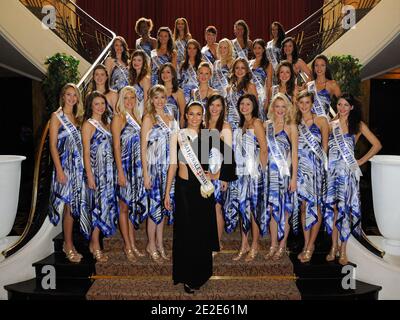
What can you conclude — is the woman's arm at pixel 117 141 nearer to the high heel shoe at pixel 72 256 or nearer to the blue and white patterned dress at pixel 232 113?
the high heel shoe at pixel 72 256

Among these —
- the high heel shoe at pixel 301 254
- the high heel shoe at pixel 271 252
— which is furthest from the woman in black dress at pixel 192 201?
the high heel shoe at pixel 301 254

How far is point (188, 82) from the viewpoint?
4848 mm

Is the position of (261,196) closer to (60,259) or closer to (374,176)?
(374,176)

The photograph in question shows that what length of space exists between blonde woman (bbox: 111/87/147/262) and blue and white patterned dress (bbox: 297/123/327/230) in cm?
124

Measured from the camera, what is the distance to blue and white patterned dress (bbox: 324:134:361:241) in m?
3.67

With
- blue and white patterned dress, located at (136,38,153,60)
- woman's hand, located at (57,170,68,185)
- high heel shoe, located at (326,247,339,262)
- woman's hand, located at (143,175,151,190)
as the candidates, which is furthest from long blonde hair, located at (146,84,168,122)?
blue and white patterned dress, located at (136,38,153,60)

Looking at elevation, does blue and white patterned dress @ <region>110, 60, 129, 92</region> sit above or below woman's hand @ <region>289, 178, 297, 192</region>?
above

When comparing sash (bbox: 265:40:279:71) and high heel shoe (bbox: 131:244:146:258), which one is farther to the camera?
sash (bbox: 265:40:279:71)

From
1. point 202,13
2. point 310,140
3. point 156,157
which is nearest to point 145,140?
point 156,157

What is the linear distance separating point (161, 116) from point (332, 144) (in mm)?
1349

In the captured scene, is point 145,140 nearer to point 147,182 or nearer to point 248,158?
point 147,182

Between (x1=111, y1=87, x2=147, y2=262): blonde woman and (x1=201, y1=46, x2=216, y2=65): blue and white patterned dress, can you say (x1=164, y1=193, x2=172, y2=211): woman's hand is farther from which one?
(x1=201, y1=46, x2=216, y2=65): blue and white patterned dress

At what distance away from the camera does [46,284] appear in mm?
3566

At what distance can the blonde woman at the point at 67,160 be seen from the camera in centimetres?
363
